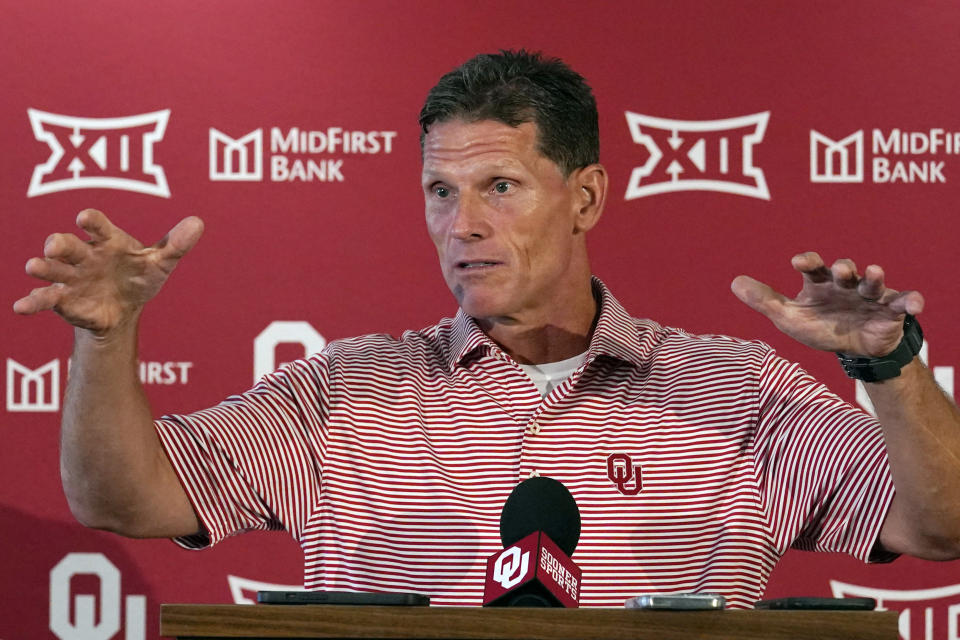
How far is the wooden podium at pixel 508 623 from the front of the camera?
123 cm

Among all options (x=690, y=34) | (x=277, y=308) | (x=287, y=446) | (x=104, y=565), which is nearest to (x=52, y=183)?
(x=277, y=308)

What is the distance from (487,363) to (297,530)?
1.36 feet

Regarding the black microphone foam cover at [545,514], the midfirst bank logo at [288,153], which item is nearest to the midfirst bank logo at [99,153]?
the midfirst bank logo at [288,153]

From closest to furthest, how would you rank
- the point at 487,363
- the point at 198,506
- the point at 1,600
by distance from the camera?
the point at 198,506 < the point at 487,363 < the point at 1,600

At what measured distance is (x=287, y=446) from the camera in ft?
7.12

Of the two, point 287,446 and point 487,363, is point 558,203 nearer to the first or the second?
point 487,363

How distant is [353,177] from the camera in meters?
3.05

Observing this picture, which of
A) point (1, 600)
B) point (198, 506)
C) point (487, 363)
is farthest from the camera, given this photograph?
point (1, 600)

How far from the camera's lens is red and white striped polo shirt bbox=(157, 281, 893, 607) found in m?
2.08

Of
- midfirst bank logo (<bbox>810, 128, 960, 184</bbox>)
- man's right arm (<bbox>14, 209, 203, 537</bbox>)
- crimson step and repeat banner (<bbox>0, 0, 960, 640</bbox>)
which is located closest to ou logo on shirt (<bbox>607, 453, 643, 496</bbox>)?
man's right arm (<bbox>14, 209, 203, 537</bbox>)

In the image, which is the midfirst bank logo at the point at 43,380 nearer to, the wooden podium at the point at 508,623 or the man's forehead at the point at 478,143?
the man's forehead at the point at 478,143

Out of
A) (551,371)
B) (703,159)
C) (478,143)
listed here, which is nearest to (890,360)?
(551,371)

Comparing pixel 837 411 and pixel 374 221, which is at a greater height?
pixel 374 221

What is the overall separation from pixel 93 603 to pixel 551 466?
1.36 m
